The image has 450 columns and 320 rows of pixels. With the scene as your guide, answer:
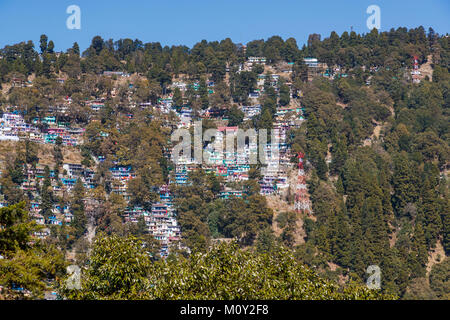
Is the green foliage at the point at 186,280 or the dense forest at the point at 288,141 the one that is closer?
the green foliage at the point at 186,280

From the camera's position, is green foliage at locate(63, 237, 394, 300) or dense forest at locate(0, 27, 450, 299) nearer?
green foliage at locate(63, 237, 394, 300)

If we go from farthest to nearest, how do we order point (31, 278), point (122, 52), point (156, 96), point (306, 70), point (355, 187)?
point (122, 52), point (306, 70), point (156, 96), point (355, 187), point (31, 278)

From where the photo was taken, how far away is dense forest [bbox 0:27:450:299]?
49438 millimetres

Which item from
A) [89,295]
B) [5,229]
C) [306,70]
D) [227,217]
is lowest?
[227,217]

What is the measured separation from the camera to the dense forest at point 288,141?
49438mm

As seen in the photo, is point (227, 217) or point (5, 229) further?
point (227, 217)

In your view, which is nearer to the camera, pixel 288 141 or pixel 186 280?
pixel 186 280

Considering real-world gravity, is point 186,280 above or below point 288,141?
below

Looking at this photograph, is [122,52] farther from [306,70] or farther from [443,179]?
[443,179]

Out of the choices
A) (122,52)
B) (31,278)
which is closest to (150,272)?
(31,278)

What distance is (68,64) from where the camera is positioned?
7331cm

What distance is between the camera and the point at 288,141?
61531 millimetres
